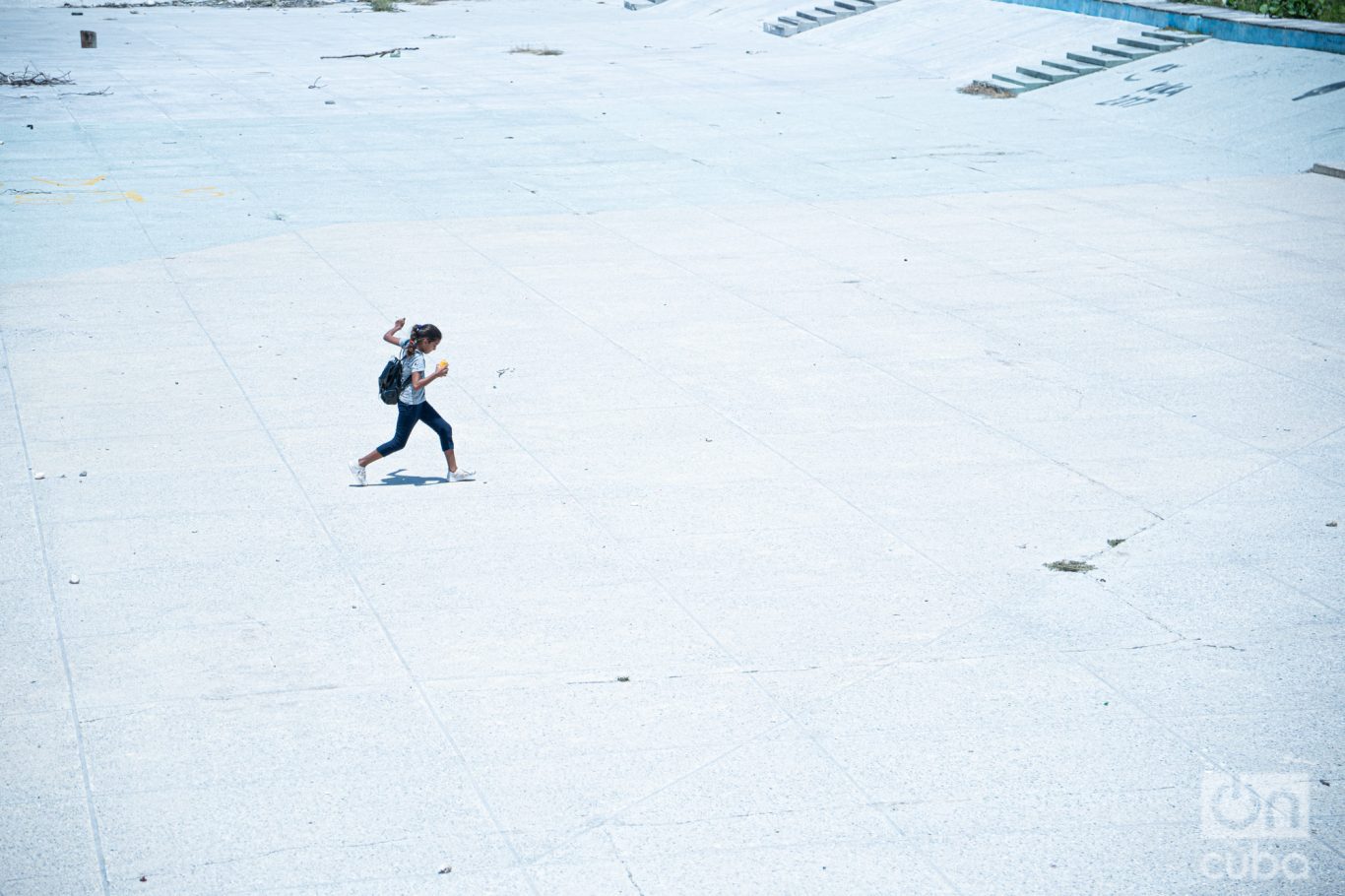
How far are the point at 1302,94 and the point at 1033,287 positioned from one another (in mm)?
12405

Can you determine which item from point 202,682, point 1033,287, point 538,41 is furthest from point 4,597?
point 538,41

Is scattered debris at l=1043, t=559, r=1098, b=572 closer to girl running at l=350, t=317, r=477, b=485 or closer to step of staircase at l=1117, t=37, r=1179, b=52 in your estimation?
girl running at l=350, t=317, r=477, b=485

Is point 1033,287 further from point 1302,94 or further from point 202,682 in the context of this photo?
point 1302,94

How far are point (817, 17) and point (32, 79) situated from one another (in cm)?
2090

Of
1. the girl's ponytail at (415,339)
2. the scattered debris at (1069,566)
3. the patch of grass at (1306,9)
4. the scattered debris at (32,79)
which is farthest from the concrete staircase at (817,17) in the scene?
the scattered debris at (1069,566)

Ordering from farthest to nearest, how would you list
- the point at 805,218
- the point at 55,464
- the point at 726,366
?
the point at 805,218 → the point at 726,366 → the point at 55,464

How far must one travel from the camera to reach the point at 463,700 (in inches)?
269

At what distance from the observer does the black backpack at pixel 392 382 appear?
9.33 meters

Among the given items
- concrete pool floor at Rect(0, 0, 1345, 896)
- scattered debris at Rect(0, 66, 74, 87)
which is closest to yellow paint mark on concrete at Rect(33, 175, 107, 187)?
Answer: concrete pool floor at Rect(0, 0, 1345, 896)

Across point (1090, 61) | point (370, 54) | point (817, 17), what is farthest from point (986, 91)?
point (370, 54)

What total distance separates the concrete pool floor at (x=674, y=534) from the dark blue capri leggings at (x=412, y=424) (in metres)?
0.37

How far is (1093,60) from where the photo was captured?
28.2m

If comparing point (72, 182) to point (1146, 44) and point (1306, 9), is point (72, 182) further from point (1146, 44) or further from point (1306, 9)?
point (1306, 9)

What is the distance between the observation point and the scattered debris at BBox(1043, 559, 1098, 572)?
8367 mm
